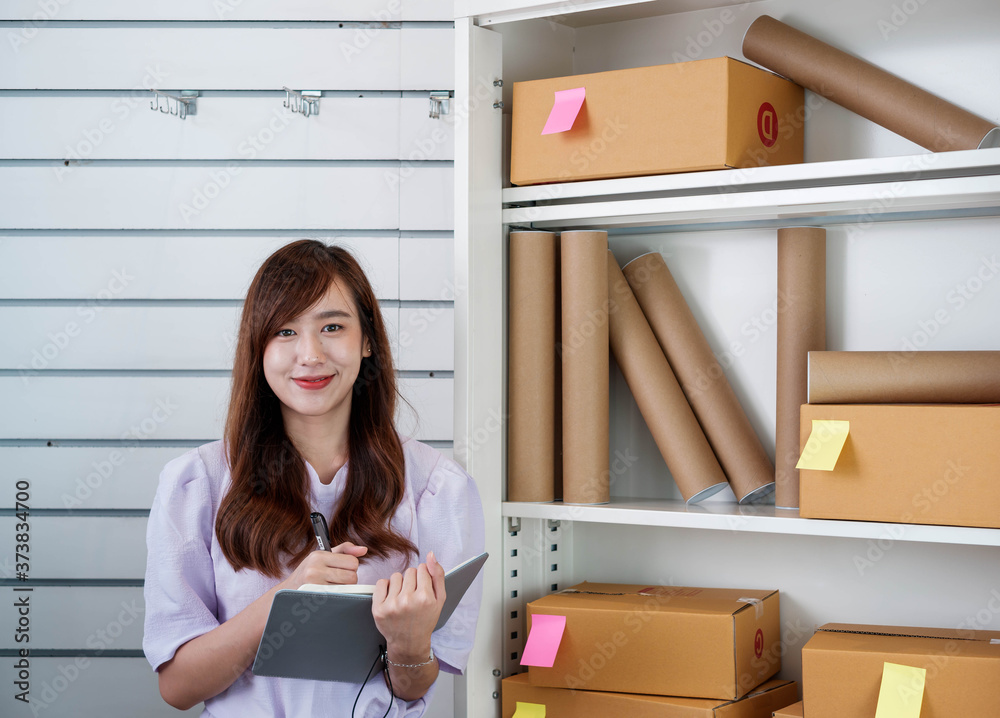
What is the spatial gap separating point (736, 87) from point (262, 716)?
1.49 m

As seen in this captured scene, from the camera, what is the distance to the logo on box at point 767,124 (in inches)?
71.5

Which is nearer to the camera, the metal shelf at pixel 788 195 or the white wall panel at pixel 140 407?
the metal shelf at pixel 788 195

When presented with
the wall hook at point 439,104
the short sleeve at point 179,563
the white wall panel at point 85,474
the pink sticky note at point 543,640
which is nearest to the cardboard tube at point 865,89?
the wall hook at point 439,104

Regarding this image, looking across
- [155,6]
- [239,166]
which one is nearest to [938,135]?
[239,166]

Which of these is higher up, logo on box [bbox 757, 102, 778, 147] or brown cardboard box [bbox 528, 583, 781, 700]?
logo on box [bbox 757, 102, 778, 147]

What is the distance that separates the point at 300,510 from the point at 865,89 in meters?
1.45

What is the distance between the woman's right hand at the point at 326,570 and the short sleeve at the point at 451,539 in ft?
1.01

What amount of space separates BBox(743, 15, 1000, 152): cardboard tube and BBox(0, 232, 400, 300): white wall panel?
1221 mm

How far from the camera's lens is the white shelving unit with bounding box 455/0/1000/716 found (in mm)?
1808

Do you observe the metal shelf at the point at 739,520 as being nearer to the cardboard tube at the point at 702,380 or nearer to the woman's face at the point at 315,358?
the cardboard tube at the point at 702,380

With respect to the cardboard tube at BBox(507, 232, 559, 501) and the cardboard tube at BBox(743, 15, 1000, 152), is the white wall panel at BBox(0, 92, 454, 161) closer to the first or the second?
the cardboard tube at BBox(507, 232, 559, 501)

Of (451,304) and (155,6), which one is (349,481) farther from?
(155,6)

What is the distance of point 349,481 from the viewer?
165cm

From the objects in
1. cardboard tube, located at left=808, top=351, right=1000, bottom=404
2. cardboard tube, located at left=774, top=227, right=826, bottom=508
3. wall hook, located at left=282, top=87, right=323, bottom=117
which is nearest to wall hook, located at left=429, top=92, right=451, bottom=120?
wall hook, located at left=282, top=87, right=323, bottom=117
